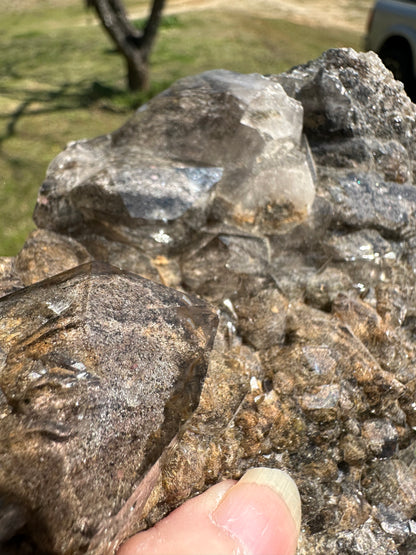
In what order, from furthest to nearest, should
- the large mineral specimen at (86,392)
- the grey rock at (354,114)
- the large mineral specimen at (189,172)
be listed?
the grey rock at (354,114)
the large mineral specimen at (189,172)
the large mineral specimen at (86,392)

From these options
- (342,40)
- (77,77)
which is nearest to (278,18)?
(342,40)

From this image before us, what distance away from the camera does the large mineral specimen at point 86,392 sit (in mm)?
1026

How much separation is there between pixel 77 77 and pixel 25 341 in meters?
6.72

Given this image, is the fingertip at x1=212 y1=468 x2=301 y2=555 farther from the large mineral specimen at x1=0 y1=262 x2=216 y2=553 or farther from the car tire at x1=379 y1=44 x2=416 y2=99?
the car tire at x1=379 y1=44 x2=416 y2=99

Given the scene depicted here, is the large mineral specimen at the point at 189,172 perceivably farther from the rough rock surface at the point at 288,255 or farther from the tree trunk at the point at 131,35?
the tree trunk at the point at 131,35

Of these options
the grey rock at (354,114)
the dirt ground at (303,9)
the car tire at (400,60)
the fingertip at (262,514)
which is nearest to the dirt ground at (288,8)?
the dirt ground at (303,9)

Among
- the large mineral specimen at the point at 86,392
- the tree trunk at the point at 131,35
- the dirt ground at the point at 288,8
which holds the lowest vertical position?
the dirt ground at the point at 288,8

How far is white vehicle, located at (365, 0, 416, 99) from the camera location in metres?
5.44

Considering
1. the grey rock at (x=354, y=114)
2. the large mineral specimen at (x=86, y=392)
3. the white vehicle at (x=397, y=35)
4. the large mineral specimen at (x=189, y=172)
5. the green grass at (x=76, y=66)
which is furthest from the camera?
the white vehicle at (x=397, y=35)

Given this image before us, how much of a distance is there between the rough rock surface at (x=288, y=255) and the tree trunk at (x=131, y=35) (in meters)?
4.73

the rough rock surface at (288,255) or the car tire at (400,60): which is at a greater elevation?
the rough rock surface at (288,255)

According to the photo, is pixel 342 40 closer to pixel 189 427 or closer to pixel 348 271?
pixel 348 271

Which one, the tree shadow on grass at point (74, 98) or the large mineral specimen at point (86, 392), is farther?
the tree shadow on grass at point (74, 98)

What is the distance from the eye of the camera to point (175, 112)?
193 cm
